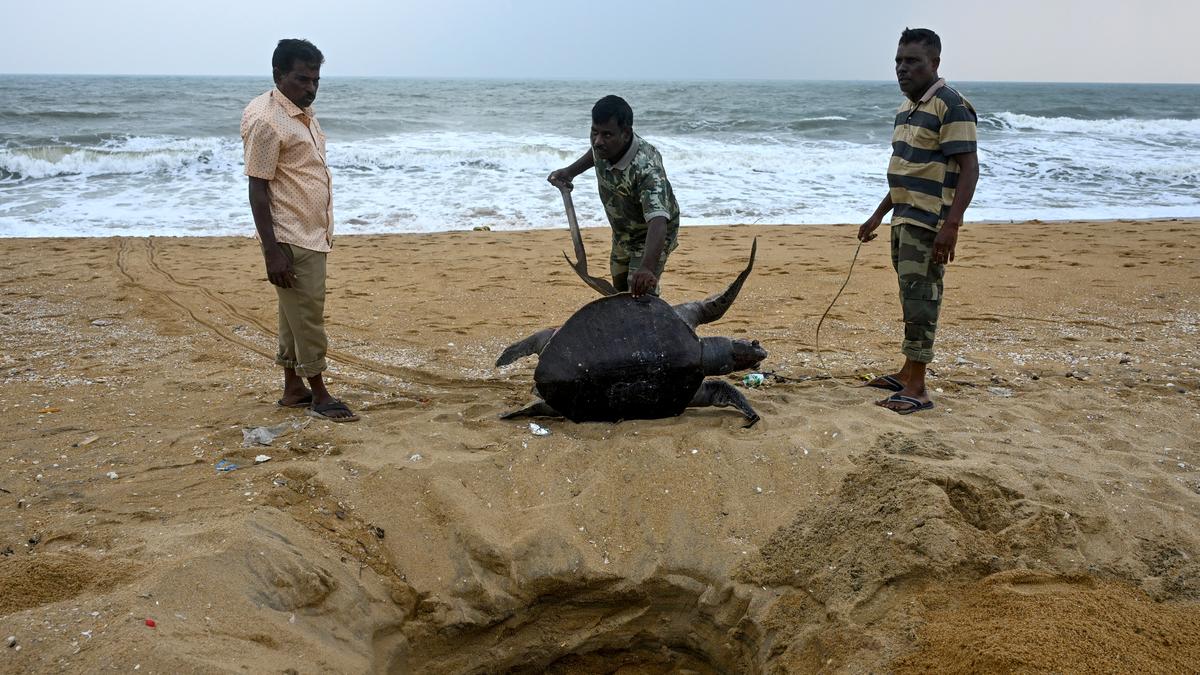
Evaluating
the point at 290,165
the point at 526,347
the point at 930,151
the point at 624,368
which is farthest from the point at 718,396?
the point at 290,165

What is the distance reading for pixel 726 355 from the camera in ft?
11.3

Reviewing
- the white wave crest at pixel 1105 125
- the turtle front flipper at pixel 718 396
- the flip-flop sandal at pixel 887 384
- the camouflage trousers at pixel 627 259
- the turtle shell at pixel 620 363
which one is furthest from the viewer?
the white wave crest at pixel 1105 125

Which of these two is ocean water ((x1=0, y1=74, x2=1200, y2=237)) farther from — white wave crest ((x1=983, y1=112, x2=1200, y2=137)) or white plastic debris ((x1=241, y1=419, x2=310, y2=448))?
white plastic debris ((x1=241, y1=419, x2=310, y2=448))

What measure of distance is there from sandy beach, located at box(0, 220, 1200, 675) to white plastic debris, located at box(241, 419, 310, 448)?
0.16ft

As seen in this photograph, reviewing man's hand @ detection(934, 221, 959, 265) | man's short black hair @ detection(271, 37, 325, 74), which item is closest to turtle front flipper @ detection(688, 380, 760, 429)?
man's hand @ detection(934, 221, 959, 265)

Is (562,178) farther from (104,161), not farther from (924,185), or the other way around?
(104,161)

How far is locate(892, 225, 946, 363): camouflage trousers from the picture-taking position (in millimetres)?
3422

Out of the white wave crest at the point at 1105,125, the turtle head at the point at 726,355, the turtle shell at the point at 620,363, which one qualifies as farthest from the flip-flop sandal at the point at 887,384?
the white wave crest at the point at 1105,125

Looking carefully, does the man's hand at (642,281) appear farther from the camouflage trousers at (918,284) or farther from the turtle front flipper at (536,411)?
the camouflage trousers at (918,284)

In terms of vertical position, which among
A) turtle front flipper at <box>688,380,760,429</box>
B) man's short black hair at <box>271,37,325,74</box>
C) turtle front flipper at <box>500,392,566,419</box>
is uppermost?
man's short black hair at <box>271,37,325,74</box>

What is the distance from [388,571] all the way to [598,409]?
1.12 meters

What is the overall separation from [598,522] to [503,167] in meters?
11.7

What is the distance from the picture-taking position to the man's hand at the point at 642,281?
122 inches

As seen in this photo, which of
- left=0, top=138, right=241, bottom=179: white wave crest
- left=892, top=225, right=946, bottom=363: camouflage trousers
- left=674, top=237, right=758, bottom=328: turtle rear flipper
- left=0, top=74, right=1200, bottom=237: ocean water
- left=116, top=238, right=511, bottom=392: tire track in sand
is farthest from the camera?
left=0, top=138, right=241, bottom=179: white wave crest
